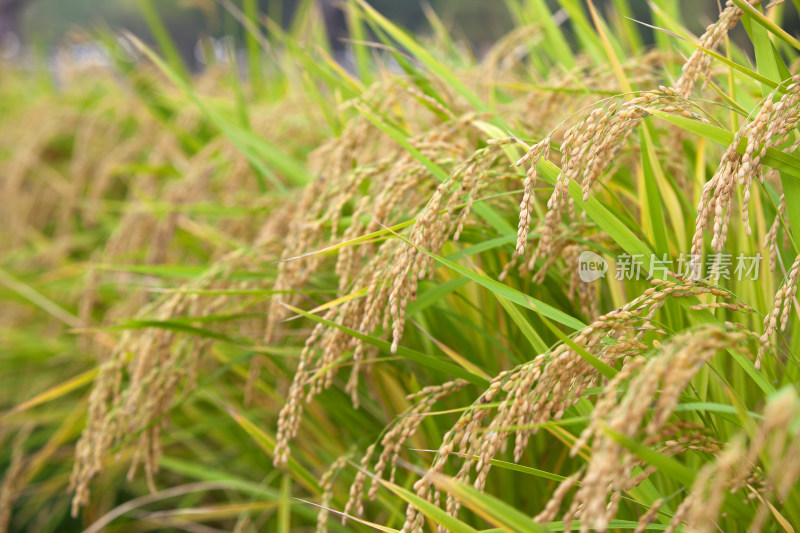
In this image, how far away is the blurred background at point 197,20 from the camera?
3543mm

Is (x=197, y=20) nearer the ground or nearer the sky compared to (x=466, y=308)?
nearer the sky

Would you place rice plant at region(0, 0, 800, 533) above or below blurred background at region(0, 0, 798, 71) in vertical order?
below

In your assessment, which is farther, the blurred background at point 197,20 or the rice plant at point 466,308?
the blurred background at point 197,20

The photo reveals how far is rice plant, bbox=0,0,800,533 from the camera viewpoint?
946 millimetres

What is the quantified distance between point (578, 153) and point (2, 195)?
144 inches

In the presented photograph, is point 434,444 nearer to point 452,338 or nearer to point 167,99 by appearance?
point 452,338

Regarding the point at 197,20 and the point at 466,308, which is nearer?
the point at 466,308

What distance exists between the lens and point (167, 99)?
353cm

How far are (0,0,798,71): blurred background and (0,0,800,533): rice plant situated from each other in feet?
1.41

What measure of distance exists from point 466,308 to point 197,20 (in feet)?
34.2

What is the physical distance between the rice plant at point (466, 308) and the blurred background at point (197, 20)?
16.9 inches

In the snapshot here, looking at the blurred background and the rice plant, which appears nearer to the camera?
the rice plant

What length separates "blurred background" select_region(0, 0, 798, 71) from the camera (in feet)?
11.6

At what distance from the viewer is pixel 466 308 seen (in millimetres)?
1613
